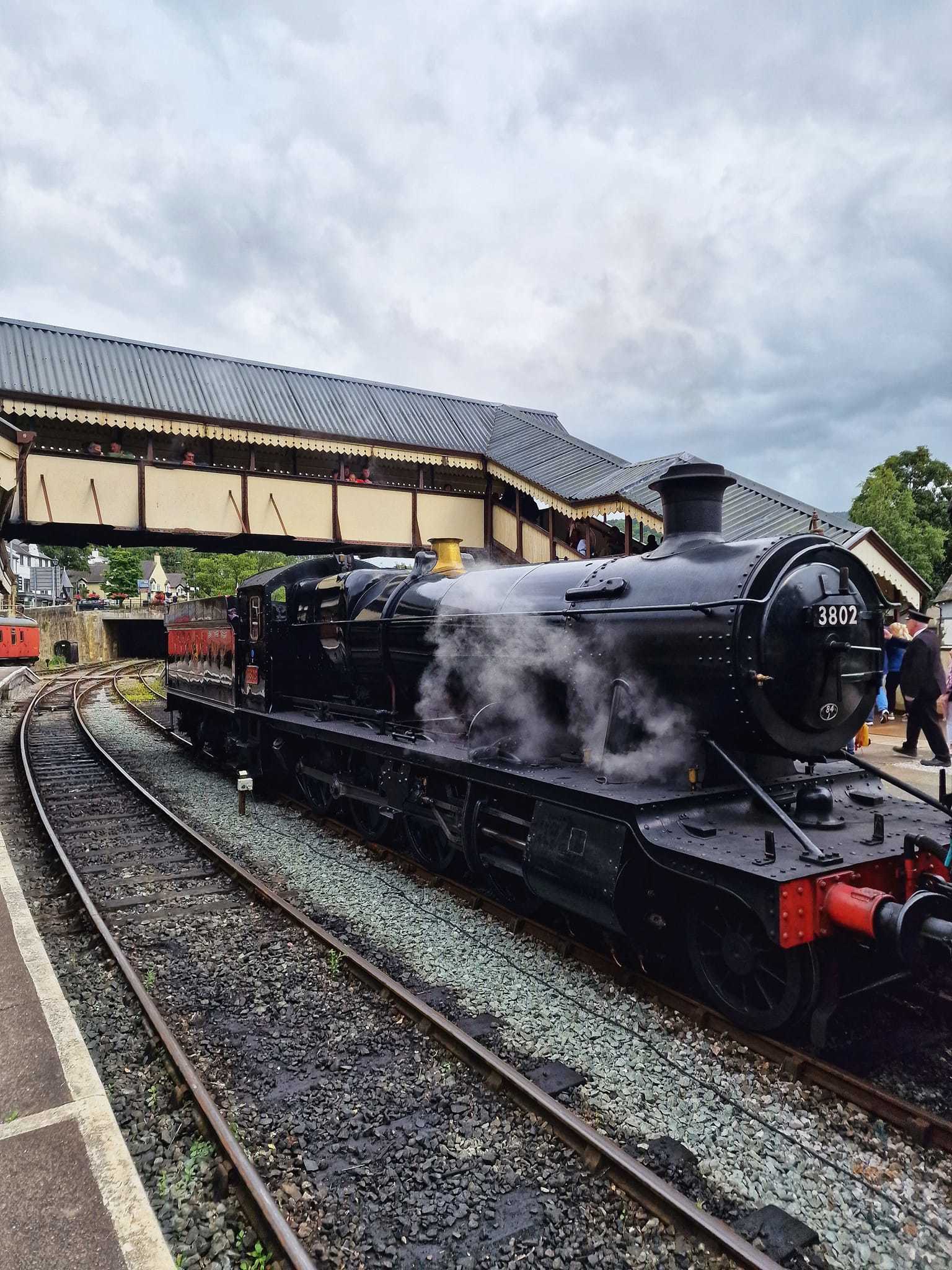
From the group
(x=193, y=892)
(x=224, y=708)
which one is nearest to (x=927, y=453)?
(x=224, y=708)

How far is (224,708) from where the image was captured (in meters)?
11.4

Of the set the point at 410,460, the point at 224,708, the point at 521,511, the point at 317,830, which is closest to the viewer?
the point at 317,830

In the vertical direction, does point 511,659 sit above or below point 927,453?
below

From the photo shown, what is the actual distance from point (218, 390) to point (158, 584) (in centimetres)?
7255

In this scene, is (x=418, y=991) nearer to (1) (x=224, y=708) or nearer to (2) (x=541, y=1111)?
(2) (x=541, y=1111)

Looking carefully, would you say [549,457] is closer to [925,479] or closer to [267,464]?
[267,464]

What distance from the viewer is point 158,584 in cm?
8112

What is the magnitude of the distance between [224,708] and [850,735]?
8751 millimetres

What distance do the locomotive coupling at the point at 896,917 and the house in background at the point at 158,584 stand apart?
172 ft

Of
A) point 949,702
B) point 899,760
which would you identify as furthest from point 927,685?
point 899,760

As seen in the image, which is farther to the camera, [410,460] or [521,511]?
[521,511]

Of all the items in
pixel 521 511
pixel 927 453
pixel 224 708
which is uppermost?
pixel 927 453

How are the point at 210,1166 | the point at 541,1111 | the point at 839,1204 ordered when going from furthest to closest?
the point at 541,1111 → the point at 210,1166 → the point at 839,1204

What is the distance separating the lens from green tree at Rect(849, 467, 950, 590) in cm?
3194
